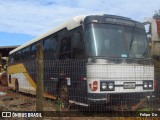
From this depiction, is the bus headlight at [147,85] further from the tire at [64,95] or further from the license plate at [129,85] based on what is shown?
the tire at [64,95]

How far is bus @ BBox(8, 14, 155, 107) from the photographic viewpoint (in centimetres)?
879

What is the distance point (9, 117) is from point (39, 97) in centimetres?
140

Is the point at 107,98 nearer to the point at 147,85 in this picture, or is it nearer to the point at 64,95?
the point at 147,85

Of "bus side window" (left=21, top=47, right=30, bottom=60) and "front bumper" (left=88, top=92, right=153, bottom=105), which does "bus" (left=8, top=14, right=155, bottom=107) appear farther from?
"bus side window" (left=21, top=47, right=30, bottom=60)

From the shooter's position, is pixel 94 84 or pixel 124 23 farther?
pixel 124 23

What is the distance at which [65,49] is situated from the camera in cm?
1077

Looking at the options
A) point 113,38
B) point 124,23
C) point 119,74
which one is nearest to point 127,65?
point 119,74

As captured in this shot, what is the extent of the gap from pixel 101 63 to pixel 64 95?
1.97 meters

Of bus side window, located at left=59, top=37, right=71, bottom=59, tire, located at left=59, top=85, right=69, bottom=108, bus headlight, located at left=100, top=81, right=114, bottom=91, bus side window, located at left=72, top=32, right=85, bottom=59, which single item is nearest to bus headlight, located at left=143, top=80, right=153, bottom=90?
bus headlight, located at left=100, top=81, right=114, bottom=91

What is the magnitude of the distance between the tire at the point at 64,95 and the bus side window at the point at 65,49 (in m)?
1.05

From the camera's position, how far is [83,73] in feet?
29.2

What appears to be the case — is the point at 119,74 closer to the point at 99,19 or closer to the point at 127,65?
the point at 127,65

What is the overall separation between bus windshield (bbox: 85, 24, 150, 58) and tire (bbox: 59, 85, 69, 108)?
5.69 feet

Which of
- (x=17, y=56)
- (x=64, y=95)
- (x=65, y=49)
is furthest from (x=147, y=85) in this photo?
(x=17, y=56)
